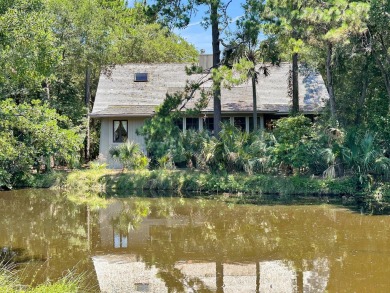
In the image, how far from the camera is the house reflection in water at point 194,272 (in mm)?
7332

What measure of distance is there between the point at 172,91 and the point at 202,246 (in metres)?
16.5

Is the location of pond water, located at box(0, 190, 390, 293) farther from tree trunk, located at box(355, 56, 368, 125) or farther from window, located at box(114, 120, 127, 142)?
window, located at box(114, 120, 127, 142)

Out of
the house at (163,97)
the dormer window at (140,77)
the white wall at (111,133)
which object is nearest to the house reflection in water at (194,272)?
the white wall at (111,133)

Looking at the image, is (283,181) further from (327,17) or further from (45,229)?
(45,229)

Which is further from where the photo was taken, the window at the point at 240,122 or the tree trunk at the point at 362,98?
the window at the point at 240,122

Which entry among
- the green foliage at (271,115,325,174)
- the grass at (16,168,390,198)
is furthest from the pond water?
the green foliage at (271,115,325,174)

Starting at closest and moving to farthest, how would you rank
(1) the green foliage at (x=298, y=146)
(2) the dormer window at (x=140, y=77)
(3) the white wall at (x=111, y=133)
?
(1) the green foliage at (x=298, y=146), (3) the white wall at (x=111, y=133), (2) the dormer window at (x=140, y=77)

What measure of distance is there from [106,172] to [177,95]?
15.3ft

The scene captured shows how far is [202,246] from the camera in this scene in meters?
9.95

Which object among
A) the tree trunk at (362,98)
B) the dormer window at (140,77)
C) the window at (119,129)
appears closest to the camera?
the tree trunk at (362,98)

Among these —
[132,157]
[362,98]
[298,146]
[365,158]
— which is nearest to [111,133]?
[132,157]

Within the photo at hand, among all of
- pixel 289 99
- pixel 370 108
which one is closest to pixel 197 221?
pixel 370 108

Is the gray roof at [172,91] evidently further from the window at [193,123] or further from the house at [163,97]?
the window at [193,123]

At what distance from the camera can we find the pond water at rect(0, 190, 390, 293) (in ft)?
25.0
